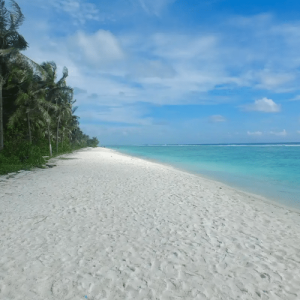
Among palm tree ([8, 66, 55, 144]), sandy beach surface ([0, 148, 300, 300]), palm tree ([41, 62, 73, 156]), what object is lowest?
sandy beach surface ([0, 148, 300, 300])

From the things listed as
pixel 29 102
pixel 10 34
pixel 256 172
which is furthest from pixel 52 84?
pixel 256 172

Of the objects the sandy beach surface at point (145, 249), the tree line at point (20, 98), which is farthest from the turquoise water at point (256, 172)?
the tree line at point (20, 98)

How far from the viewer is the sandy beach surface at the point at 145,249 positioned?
128 inches

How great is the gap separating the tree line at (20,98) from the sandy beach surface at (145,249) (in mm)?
8097

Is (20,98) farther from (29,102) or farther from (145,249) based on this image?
(145,249)

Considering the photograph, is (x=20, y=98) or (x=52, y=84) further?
(x=52, y=84)

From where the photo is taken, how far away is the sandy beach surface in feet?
10.7

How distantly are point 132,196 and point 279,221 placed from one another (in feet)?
14.3

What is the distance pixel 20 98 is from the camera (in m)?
21.1

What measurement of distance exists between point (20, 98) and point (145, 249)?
20804 millimetres

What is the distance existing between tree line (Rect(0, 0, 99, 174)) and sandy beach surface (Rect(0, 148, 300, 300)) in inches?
319

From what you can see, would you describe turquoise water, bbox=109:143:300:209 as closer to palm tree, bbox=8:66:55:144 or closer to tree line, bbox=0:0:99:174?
tree line, bbox=0:0:99:174

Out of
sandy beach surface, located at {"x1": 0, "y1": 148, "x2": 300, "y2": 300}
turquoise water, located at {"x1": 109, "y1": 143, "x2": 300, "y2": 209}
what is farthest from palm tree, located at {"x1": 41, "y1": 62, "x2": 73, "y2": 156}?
sandy beach surface, located at {"x1": 0, "y1": 148, "x2": 300, "y2": 300}

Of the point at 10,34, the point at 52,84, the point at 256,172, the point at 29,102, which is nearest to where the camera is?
the point at 10,34
